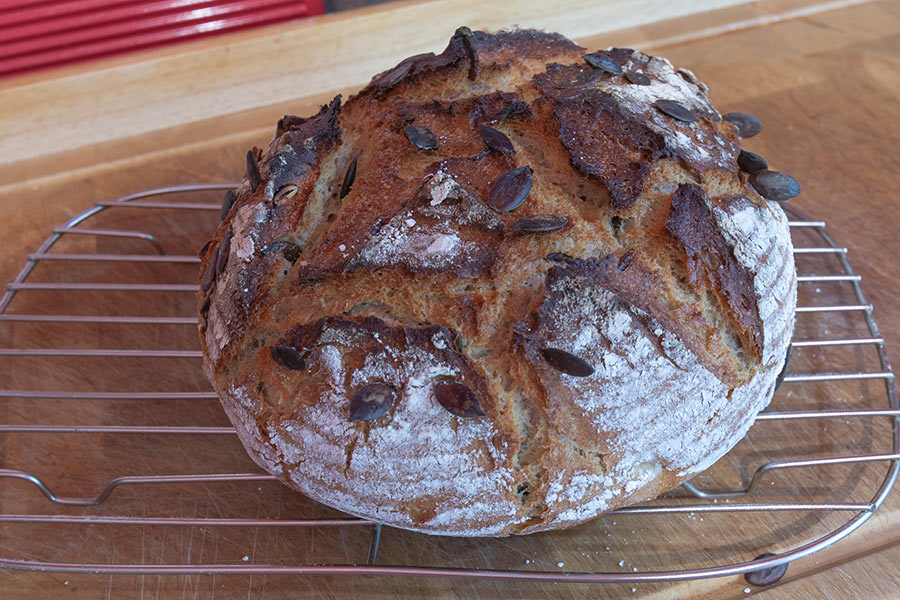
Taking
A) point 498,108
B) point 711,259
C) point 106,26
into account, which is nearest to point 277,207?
point 498,108

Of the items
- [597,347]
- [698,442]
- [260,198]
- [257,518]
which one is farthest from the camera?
[257,518]

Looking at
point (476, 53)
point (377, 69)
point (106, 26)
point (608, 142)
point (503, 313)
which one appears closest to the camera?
point (503, 313)

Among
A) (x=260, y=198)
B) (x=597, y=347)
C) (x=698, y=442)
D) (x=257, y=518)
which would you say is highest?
(x=260, y=198)

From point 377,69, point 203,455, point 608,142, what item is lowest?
point 203,455

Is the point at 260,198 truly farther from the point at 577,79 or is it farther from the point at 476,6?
the point at 476,6

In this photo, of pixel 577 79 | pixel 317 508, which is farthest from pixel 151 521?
pixel 577 79

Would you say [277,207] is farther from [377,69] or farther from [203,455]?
[377,69]

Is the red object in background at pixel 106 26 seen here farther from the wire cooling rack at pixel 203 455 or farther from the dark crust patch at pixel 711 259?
the dark crust patch at pixel 711 259
